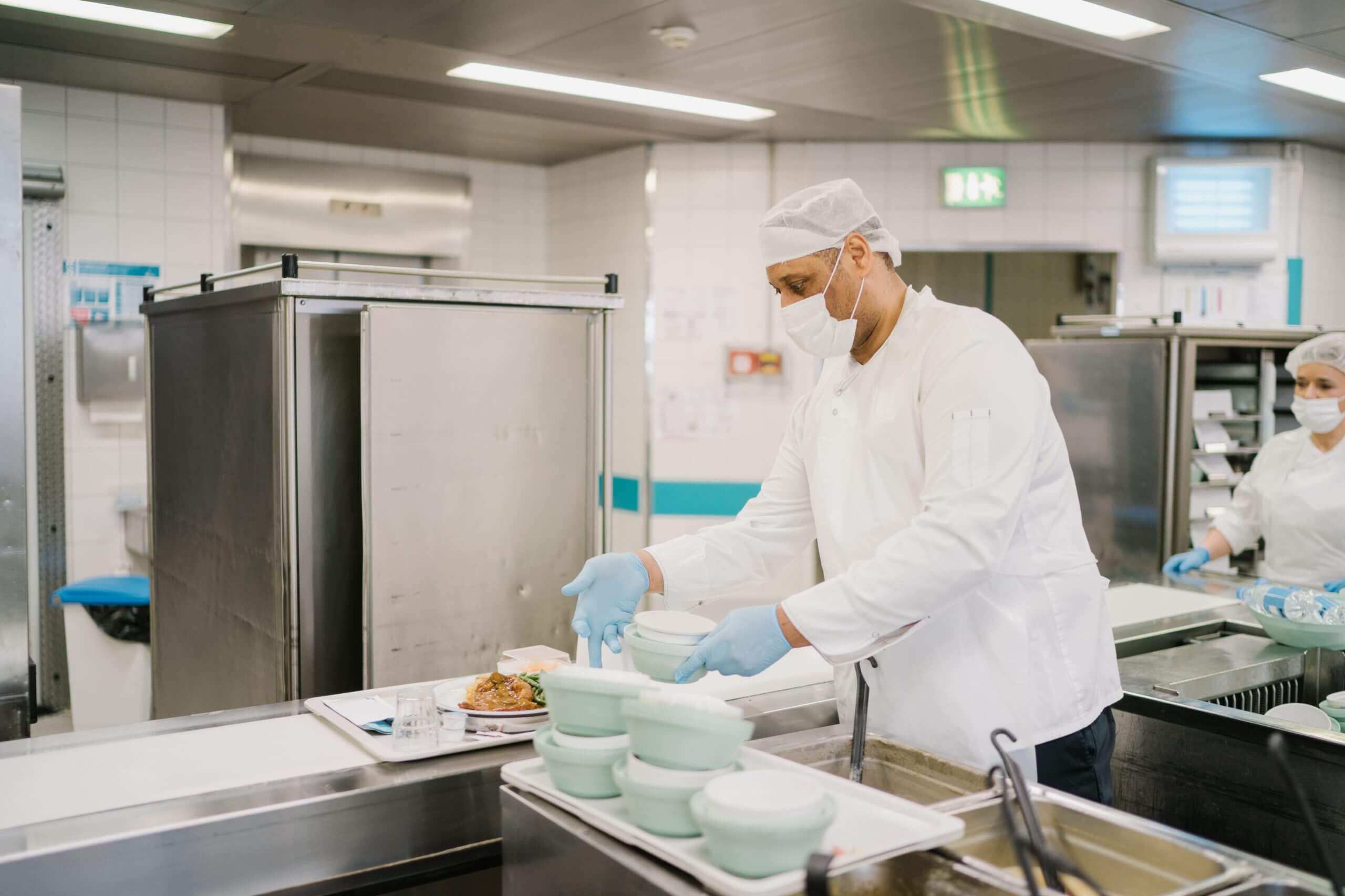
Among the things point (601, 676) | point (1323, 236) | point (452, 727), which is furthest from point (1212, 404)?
point (601, 676)

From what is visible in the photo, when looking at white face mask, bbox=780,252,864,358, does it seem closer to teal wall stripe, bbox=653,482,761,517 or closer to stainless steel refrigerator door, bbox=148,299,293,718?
stainless steel refrigerator door, bbox=148,299,293,718

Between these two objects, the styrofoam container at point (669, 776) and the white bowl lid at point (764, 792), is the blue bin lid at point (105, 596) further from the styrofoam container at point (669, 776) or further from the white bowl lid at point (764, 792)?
the white bowl lid at point (764, 792)

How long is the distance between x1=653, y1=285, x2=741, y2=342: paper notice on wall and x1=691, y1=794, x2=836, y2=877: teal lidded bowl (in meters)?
5.34

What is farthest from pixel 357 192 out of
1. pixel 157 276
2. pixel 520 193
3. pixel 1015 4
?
pixel 1015 4

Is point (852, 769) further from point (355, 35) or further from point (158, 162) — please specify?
point (158, 162)

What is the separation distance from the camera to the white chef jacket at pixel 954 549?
163 centimetres

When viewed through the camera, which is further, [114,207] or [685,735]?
[114,207]

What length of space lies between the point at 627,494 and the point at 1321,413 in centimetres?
382

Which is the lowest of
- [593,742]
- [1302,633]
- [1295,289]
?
[1302,633]

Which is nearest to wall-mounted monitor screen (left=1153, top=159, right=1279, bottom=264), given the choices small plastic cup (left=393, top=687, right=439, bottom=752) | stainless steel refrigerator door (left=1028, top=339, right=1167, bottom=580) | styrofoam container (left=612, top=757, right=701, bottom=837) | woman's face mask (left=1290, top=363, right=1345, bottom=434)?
stainless steel refrigerator door (left=1028, top=339, right=1167, bottom=580)

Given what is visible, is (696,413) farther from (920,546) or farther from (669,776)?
(669,776)

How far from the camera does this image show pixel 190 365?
10.3 ft

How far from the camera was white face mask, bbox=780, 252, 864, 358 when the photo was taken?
1911 millimetres

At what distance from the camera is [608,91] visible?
5238mm
